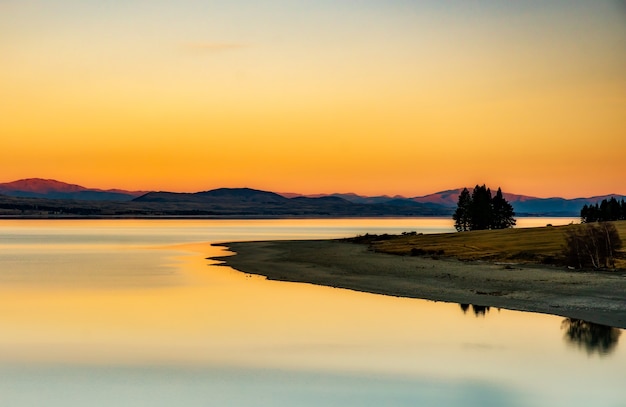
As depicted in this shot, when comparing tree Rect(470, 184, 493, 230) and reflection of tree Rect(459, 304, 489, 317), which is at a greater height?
tree Rect(470, 184, 493, 230)

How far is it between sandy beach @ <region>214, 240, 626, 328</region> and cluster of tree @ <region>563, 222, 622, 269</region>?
1709 millimetres

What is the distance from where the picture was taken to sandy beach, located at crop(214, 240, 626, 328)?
29103 mm

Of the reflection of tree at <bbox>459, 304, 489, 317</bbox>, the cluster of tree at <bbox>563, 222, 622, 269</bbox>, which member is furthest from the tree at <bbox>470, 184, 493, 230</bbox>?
the reflection of tree at <bbox>459, 304, 489, 317</bbox>

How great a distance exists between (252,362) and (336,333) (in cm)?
525

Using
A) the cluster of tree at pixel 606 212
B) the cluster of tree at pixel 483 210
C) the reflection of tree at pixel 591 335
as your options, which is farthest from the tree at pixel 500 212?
Answer: the reflection of tree at pixel 591 335

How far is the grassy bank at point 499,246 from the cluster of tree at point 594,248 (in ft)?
2.71

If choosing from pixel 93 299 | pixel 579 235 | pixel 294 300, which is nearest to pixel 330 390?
pixel 294 300

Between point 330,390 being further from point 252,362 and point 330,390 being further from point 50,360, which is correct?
point 50,360

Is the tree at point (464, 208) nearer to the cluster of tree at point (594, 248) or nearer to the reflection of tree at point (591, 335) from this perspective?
the cluster of tree at point (594, 248)

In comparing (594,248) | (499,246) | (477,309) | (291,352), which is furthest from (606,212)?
(291,352)

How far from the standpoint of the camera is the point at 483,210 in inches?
3816

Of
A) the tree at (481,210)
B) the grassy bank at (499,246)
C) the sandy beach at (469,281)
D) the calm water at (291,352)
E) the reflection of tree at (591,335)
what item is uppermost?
the tree at (481,210)

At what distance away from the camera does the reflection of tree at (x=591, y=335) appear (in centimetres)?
2217

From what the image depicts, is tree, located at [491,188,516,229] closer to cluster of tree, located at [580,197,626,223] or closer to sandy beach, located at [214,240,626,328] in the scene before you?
cluster of tree, located at [580,197,626,223]
